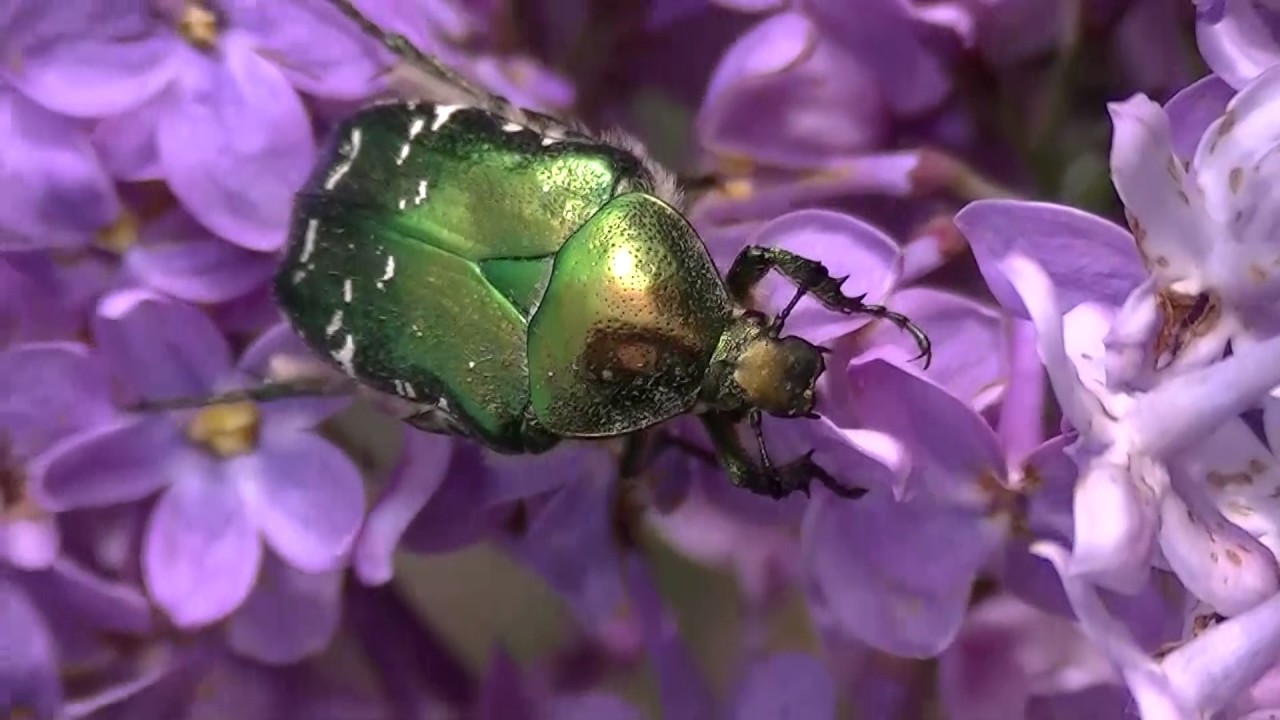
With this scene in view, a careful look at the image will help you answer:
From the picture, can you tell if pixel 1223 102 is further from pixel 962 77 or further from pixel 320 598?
pixel 320 598

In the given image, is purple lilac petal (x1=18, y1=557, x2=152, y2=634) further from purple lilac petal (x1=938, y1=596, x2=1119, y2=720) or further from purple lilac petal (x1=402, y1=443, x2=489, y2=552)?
purple lilac petal (x1=938, y1=596, x2=1119, y2=720)

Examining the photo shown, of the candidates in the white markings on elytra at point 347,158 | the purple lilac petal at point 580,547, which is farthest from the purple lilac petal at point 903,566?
the white markings on elytra at point 347,158

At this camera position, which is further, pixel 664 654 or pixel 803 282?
pixel 664 654

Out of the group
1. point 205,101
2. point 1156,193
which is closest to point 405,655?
point 205,101

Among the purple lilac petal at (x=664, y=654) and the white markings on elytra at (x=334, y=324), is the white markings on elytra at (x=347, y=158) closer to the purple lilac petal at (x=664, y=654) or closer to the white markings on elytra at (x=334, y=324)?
the white markings on elytra at (x=334, y=324)

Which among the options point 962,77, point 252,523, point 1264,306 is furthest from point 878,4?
point 252,523

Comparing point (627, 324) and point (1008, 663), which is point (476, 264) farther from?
point (1008, 663)
